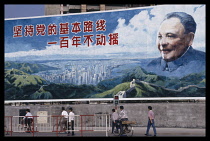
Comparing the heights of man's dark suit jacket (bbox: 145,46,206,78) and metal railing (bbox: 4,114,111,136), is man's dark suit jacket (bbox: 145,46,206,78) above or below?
above

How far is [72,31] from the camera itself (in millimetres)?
33188

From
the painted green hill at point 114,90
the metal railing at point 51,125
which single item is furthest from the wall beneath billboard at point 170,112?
the metal railing at point 51,125

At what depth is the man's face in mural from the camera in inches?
1187

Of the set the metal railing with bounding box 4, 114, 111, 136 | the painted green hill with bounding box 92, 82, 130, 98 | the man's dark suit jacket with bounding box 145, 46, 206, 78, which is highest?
the man's dark suit jacket with bounding box 145, 46, 206, 78

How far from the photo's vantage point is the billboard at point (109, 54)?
30156mm

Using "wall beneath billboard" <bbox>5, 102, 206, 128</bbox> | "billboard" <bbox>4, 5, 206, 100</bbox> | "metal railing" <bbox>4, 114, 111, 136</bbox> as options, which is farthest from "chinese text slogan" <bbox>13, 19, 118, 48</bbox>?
"metal railing" <bbox>4, 114, 111, 136</bbox>

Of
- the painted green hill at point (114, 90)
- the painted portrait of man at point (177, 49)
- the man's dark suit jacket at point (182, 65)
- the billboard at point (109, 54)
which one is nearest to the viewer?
the man's dark suit jacket at point (182, 65)

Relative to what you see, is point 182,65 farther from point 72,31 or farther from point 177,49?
point 72,31

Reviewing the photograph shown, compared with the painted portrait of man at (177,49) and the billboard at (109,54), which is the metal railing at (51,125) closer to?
the billboard at (109,54)

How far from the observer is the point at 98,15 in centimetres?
3272

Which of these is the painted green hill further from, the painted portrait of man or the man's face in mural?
the man's face in mural

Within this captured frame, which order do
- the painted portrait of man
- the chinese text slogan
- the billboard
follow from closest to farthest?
the painted portrait of man < the billboard < the chinese text slogan

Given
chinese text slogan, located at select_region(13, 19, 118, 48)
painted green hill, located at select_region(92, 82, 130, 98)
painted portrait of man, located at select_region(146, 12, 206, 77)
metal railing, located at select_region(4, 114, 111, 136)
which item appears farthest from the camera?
chinese text slogan, located at select_region(13, 19, 118, 48)
